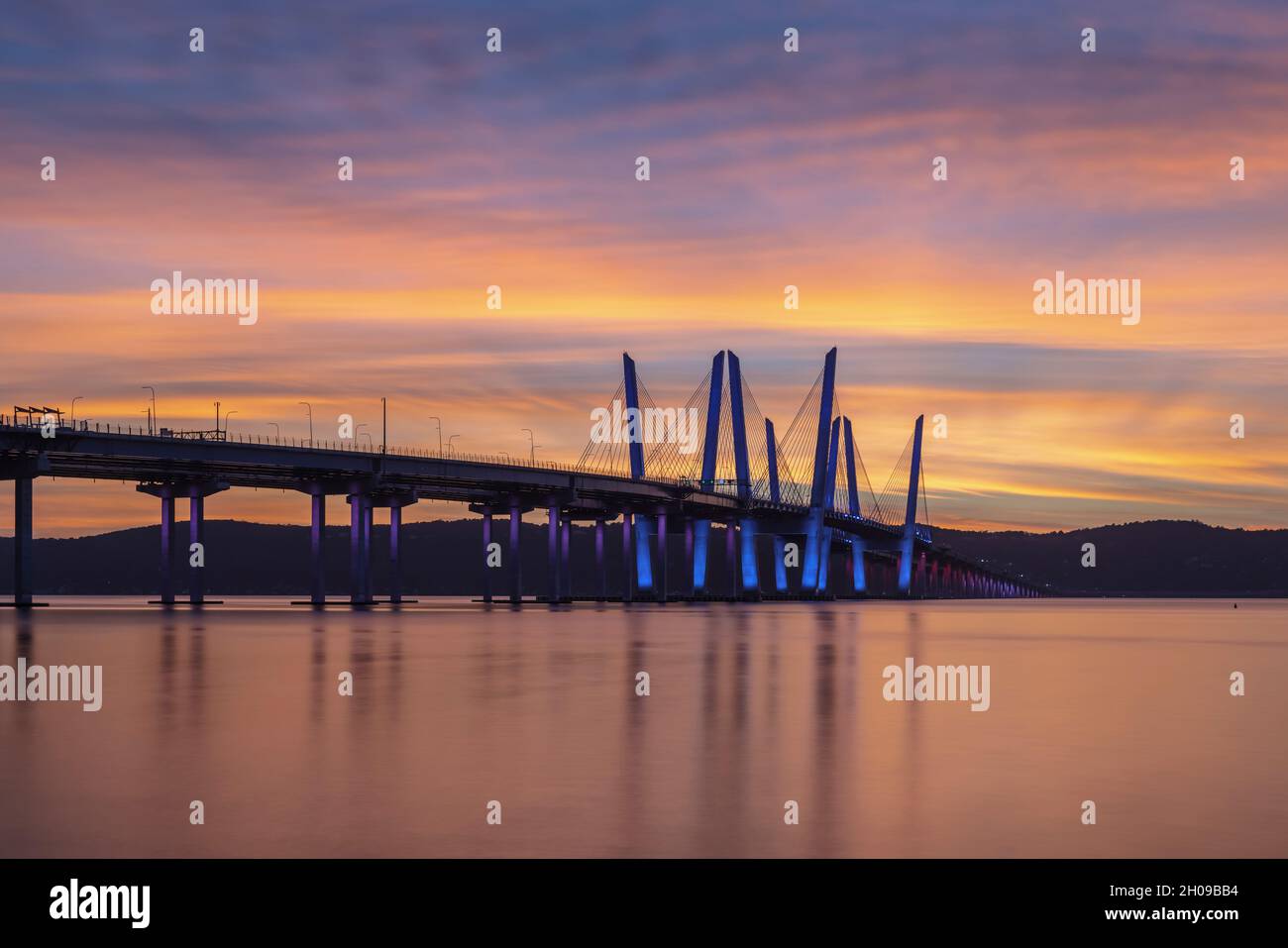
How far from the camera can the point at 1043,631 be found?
9812cm

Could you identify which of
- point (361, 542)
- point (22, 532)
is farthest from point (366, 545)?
point (22, 532)

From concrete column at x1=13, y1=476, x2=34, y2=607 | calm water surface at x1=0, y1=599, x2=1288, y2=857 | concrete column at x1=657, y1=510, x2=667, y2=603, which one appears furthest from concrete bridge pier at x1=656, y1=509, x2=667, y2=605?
calm water surface at x1=0, y1=599, x2=1288, y2=857

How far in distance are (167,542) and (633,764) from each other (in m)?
133

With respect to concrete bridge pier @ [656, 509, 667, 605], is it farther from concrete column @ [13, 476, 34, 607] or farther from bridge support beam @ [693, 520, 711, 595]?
concrete column @ [13, 476, 34, 607]

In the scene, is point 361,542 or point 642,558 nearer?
point 361,542

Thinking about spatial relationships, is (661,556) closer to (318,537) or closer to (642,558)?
(642,558)

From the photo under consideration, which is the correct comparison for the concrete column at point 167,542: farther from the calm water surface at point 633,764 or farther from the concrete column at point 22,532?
the calm water surface at point 633,764

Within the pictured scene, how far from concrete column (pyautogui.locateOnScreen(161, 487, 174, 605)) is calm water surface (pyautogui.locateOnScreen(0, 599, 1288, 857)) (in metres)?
100

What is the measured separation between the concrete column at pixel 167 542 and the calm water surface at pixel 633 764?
100 m

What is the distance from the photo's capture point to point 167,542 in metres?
149

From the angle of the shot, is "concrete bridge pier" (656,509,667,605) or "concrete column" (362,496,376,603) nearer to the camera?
"concrete column" (362,496,376,603)

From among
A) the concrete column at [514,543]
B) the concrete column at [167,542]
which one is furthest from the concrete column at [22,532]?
the concrete column at [514,543]

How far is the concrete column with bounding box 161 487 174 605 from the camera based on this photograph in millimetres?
147125

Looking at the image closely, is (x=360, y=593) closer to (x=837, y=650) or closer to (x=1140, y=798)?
(x=837, y=650)
